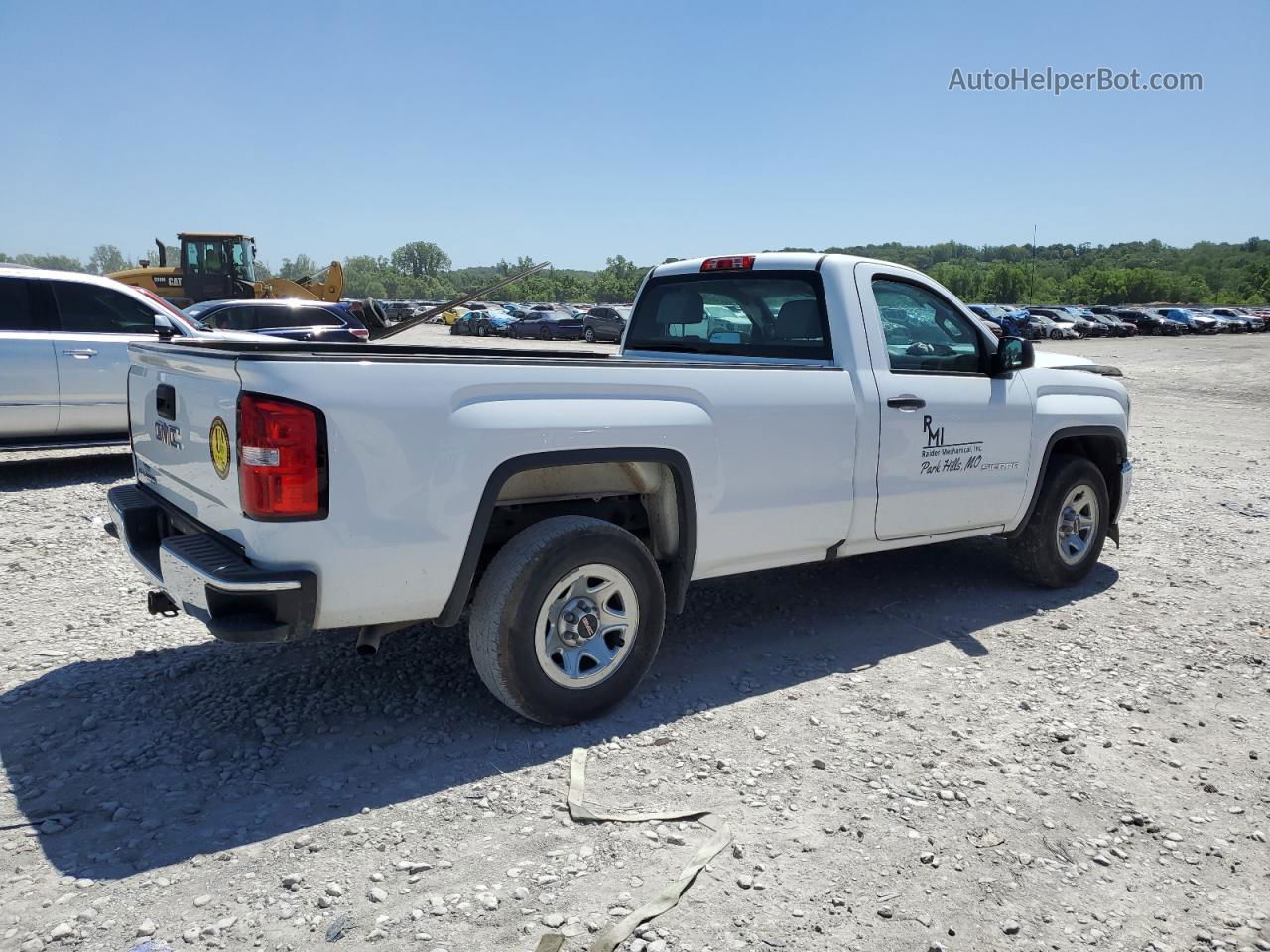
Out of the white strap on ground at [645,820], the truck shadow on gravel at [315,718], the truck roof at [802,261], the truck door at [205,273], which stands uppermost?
the truck door at [205,273]

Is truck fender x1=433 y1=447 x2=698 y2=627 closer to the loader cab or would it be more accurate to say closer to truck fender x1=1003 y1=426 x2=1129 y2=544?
truck fender x1=1003 y1=426 x2=1129 y2=544

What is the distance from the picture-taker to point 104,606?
518cm

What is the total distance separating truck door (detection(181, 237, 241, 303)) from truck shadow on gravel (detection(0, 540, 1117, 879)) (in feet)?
86.9

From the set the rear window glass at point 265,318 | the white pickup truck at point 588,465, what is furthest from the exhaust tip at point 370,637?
the rear window glass at point 265,318

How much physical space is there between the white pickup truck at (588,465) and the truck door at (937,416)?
0.05 ft

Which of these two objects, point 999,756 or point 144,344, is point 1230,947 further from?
point 144,344

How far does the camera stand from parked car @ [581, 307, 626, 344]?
42.5 m

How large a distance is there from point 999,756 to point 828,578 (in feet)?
7.84

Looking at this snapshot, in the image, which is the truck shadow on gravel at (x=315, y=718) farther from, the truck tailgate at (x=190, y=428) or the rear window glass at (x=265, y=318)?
the rear window glass at (x=265, y=318)

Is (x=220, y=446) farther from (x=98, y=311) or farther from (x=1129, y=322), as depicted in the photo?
(x=1129, y=322)

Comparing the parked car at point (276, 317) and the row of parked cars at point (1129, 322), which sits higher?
the row of parked cars at point (1129, 322)

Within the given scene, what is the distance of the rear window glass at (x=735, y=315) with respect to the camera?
486cm

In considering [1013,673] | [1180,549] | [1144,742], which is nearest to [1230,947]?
[1144,742]

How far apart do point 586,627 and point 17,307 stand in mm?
7182
